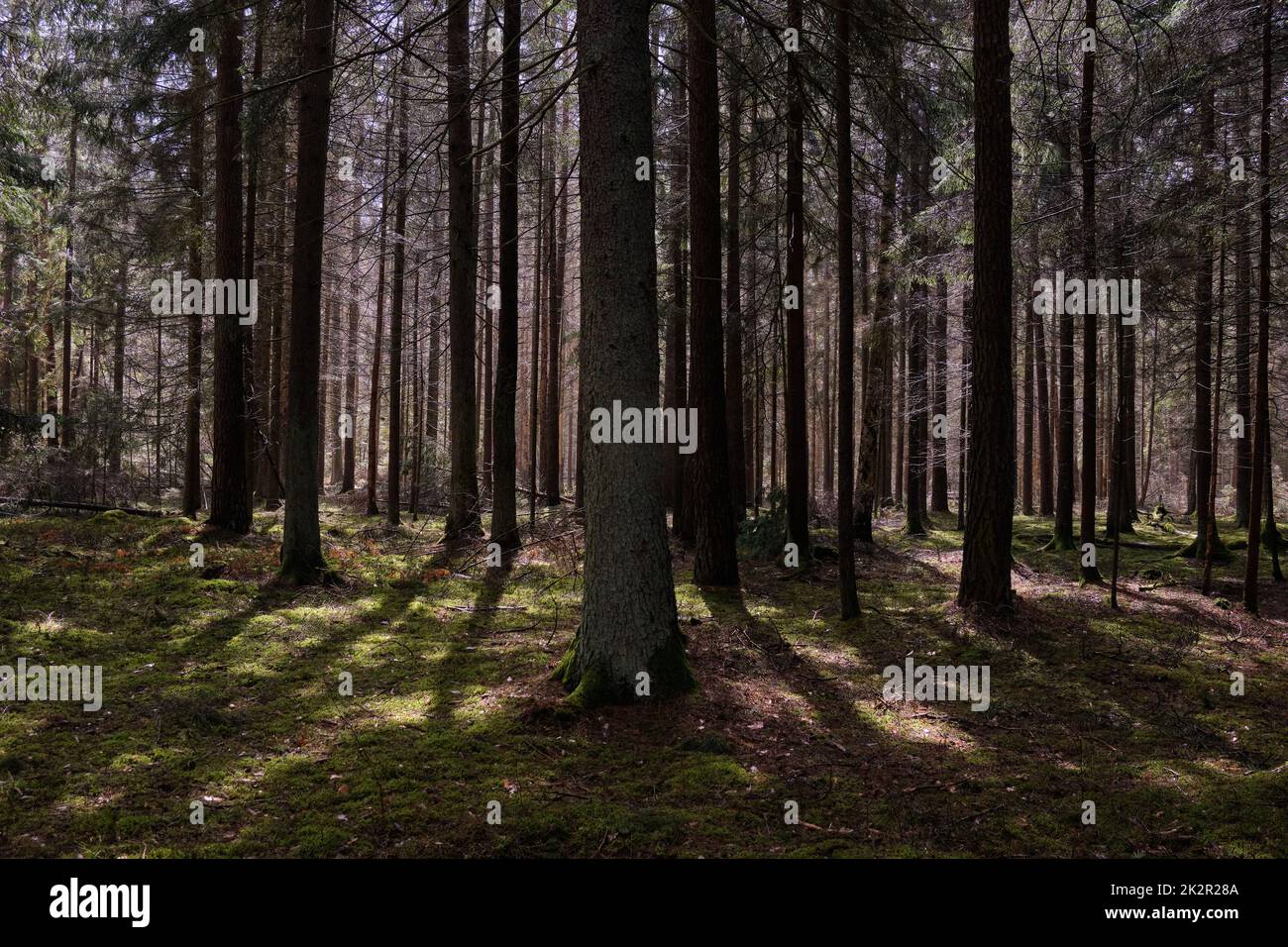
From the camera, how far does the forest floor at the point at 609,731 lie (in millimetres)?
4164

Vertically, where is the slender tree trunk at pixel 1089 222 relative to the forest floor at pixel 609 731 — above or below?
above

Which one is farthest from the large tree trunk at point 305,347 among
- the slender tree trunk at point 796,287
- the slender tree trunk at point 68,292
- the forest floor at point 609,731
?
the slender tree trunk at point 68,292

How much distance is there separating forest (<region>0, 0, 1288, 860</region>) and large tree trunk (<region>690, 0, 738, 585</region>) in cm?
6

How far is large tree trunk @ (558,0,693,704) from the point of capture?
5.78m

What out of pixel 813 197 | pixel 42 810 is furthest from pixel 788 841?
pixel 813 197

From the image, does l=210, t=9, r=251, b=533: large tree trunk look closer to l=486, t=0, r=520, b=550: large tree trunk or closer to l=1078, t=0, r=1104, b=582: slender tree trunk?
l=486, t=0, r=520, b=550: large tree trunk

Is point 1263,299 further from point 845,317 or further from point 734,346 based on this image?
point 734,346

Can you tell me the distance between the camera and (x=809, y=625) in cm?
935

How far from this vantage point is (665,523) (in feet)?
19.6

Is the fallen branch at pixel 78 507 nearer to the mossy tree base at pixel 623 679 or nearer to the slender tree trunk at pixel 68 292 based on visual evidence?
the slender tree trunk at pixel 68 292

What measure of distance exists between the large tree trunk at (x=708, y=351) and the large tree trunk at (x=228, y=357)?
8041mm

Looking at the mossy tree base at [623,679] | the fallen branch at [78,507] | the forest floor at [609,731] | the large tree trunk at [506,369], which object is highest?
the large tree trunk at [506,369]
